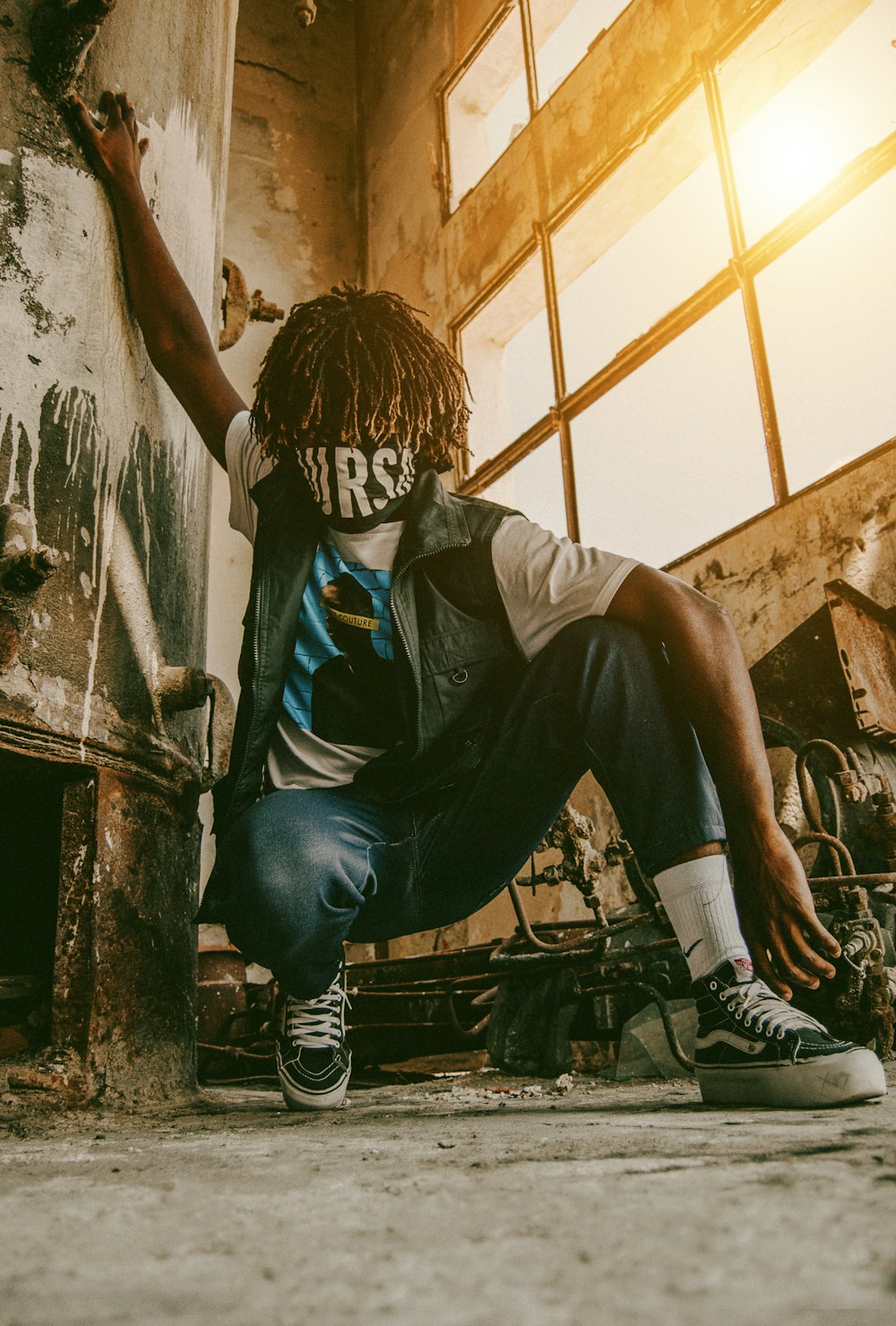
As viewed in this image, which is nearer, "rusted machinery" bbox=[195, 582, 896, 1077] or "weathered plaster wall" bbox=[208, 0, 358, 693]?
"rusted machinery" bbox=[195, 582, 896, 1077]

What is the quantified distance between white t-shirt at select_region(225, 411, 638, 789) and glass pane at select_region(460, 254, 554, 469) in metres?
3.99

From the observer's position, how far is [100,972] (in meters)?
1.50

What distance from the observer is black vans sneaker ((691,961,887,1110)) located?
1.12m

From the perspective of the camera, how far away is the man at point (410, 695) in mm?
1349

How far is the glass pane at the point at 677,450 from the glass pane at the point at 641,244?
28 centimetres

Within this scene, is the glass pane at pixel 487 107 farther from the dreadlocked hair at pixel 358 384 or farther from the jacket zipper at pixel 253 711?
the jacket zipper at pixel 253 711

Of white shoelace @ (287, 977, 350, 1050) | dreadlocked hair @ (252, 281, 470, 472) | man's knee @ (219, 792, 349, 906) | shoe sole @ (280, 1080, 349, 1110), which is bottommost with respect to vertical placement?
shoe sole @ (280, 1080, 349, 1110)

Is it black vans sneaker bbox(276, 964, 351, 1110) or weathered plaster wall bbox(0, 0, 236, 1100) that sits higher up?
weathered plaster wall bbox(0, 0, 236, 1100)

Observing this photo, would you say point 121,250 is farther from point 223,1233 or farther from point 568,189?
point 568,189

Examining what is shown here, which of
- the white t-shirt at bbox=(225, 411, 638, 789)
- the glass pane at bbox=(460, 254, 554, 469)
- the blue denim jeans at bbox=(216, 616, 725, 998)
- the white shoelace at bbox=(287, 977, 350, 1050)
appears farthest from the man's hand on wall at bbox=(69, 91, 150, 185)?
the glass pane at bbox=(460, 254, 554, 469)

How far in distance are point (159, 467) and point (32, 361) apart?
1.09ft

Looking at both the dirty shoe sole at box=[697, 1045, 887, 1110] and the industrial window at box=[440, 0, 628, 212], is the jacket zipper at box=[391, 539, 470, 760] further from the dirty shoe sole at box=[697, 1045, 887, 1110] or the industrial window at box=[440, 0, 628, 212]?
the industrial window at box=[440, 0, 628, 212]

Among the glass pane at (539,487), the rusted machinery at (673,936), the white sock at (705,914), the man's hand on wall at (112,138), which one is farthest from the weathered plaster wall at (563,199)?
the man's hand on wall at (112,138)

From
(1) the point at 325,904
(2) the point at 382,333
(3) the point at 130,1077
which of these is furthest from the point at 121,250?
(3) the point at 130,1077
